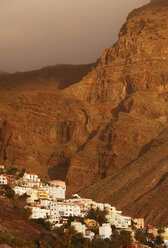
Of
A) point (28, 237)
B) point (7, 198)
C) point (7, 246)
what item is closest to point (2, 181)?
point (7, 198)

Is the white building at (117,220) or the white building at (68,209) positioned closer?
the white building at (68,209)

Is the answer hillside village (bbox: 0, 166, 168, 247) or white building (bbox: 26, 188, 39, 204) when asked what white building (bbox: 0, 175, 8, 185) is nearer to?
hillside village (bbox: 0, 166, 168, 247)

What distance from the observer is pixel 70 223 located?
141250 millimetres

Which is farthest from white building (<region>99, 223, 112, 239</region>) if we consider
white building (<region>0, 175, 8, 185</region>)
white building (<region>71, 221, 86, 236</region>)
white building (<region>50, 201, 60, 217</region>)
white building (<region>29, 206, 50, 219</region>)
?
white building (<region>0, 175, 8, 185</region>)

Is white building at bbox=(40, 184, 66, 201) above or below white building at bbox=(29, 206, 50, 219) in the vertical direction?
above

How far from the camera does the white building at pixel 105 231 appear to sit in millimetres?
139325

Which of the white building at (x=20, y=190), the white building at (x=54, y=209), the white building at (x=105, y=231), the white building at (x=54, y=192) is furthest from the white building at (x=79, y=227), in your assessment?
the white building at (x=54, y=192)

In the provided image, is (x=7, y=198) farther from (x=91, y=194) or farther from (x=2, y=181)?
(x=91, y=194)

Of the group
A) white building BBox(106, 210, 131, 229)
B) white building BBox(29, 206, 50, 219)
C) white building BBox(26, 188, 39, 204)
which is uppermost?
white building BBox(26, 188, 39, 204)

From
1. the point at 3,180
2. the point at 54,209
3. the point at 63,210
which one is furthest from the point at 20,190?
the point at 63,210

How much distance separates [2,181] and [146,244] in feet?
86.8

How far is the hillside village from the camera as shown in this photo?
5591 inches

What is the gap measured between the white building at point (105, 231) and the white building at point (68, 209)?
8697mm

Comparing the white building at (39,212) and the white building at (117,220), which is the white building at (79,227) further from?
the white building at (117,220)
